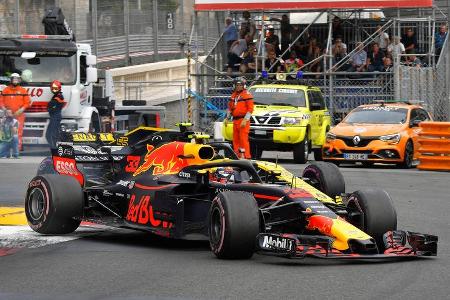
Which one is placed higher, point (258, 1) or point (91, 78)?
point (258, 1)

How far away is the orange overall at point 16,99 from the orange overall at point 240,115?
4904 millimetres

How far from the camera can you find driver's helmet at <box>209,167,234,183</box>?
40.0 feet

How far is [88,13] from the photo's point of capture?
35.8 metres

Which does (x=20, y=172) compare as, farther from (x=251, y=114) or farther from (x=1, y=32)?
(x=1, y=32)

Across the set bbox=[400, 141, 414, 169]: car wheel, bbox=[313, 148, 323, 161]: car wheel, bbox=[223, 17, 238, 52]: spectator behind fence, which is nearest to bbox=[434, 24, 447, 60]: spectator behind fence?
bbox=[223, 17, 238, 52]: spectator behind fence

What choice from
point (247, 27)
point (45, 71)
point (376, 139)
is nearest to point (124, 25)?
point (247, 27)

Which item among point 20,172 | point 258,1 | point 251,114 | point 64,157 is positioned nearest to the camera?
point 64,157

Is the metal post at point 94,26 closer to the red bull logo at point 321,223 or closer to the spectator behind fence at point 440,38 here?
the spectator behind fence at point 440,38

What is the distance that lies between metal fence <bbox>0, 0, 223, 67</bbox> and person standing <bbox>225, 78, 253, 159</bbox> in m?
7.69

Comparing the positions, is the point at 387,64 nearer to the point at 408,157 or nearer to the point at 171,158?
the point at 408,157

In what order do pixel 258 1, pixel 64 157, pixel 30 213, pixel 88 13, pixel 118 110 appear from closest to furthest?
1. pixel 30 213
2. pixel 64 157
3. pixel 118 110
4. pixel 258 1
5. pixel 88 13

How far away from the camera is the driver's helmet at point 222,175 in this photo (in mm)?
12203

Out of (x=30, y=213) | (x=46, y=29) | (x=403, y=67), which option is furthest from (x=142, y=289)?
(x=403, y=67)

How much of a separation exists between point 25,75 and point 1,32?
24.0 feet
